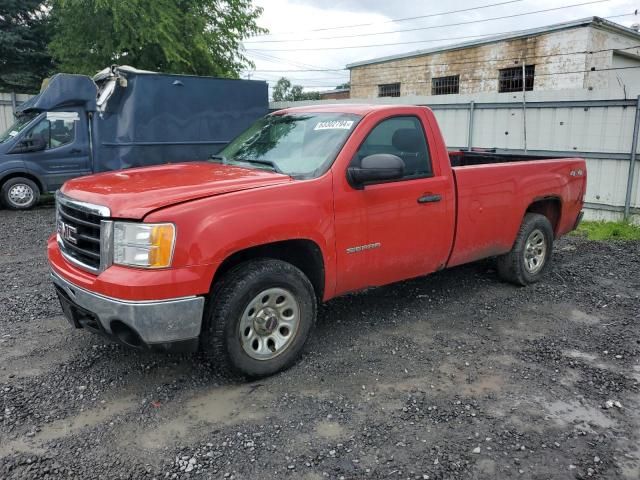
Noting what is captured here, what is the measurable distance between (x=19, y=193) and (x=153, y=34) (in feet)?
21.9

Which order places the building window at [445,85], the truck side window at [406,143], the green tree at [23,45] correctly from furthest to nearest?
the building window at [445,85] < the green tree at [23,45] < the truck side window at [406,143]

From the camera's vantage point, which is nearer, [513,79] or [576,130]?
[576,130]

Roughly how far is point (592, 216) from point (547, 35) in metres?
14.7

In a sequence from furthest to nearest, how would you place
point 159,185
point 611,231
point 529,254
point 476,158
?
point 611,231
point 476,158
point 529,254
point 159,185

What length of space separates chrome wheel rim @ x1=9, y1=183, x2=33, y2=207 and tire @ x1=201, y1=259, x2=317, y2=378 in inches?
377

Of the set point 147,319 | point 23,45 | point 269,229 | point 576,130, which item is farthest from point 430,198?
point 23,45

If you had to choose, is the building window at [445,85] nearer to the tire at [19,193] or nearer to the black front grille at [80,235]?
the tire at [19,193]

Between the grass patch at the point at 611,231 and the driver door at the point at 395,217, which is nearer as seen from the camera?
the driver door at the point at 395,217

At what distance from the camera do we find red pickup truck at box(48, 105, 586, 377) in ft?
10.9

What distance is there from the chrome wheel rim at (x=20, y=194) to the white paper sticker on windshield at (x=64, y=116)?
1.51 metres

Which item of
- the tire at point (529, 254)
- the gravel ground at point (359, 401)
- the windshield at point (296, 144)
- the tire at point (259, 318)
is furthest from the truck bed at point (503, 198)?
the tire at point (259, 318)

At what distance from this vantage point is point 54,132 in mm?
11594

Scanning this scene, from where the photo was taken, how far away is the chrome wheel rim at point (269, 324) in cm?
369

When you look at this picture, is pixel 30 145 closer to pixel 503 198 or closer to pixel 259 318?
pixel 259 318
